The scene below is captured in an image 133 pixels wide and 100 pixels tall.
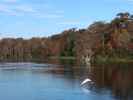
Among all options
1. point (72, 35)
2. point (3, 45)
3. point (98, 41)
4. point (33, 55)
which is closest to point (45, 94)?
point (98, 41)

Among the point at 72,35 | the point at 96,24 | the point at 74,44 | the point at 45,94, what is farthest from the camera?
the point at 72,35

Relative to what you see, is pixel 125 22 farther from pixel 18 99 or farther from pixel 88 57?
pixel 18 99

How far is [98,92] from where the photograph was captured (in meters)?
25.2

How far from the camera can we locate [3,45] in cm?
11744

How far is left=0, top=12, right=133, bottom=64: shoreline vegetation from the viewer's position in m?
68.9

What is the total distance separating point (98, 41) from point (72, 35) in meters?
24.3

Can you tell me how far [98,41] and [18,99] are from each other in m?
52.9

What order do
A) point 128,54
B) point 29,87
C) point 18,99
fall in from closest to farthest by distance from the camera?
point 18,99 → point 29,87 → point 128,54

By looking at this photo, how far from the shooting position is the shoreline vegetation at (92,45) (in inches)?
2712

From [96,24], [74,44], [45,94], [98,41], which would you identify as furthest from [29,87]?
[74,44]

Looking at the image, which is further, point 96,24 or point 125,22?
point 96,24

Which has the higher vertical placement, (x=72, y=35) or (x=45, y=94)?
(x=72, y=35)

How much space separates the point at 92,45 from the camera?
75.9 metres

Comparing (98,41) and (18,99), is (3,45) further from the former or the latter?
(18,99)
